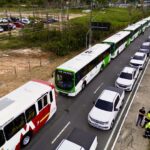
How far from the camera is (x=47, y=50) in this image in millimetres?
31641

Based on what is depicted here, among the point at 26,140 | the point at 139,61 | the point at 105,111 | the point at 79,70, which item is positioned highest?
the point at 79,70

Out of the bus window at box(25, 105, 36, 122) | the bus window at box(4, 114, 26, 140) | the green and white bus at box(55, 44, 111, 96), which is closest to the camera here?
the bus window at box(4, 114, 26, 140)

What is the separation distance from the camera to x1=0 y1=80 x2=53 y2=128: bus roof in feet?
35.9

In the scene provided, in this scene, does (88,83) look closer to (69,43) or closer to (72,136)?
(72,136)

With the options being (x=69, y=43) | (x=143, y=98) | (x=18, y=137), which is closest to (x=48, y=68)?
(x=69, y=43)

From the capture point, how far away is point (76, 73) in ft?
57.3

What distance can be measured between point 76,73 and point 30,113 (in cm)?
649

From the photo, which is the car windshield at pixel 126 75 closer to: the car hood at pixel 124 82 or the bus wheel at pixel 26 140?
the car hood at pixel 124 82

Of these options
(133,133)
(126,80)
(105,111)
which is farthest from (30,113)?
(126,80)

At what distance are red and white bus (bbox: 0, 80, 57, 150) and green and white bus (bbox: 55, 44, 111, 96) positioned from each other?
336 cm

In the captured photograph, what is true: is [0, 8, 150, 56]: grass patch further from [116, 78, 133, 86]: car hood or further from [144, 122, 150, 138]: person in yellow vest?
[144, 122, 150, 138]: person in yellow vest

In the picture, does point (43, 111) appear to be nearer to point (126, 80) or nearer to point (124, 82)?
point (124, 82)

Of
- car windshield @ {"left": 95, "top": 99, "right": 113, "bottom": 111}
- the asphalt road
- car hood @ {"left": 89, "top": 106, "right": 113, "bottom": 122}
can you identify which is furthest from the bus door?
car windshield @ {"left": 95, "top": 99, "right": 113, "bottom": 111}

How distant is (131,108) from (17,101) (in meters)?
9.70
